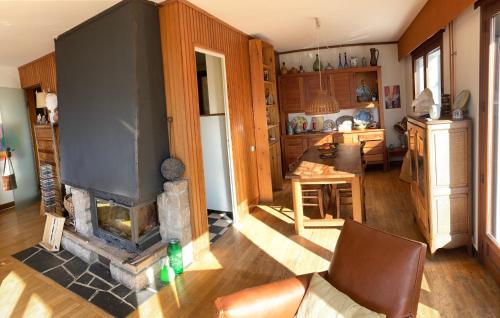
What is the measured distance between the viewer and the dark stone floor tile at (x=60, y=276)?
3518 millimetres

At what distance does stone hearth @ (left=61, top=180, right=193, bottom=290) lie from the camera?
10.8 feet

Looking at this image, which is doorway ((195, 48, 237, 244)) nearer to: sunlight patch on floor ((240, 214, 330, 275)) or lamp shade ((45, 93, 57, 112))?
sunlight patch on floor ((240, 214, 330, 275))

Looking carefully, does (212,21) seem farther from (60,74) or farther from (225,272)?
(225,272)

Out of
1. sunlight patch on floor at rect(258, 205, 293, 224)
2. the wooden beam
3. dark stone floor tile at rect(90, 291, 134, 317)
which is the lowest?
dark stone floor tile at rect(90, 291, 134, 317)

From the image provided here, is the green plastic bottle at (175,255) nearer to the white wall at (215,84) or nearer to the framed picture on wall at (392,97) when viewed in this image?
the white wall at (215,84)

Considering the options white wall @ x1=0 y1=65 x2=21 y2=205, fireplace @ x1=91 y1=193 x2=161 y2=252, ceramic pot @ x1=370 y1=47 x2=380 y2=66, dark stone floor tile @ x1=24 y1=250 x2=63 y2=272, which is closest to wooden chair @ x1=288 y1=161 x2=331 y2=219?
fireplace @ x1=91 y1=193 x2=161 y2=252

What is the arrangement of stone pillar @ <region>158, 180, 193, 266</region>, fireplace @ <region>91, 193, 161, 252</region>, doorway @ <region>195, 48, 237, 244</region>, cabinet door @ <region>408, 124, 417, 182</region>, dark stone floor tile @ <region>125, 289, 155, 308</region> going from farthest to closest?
doorway @ <region>195, 48, 237, 244</region>
cabinet door @ <region>408, 124, 417, 182</region>
stone pillar @ <region>158, 180, 193, 266</region>
fireplace @ <region>91, 193, 161, 252</region>
dark stone floor tile @ <region>125, 289, 155, 308</region>

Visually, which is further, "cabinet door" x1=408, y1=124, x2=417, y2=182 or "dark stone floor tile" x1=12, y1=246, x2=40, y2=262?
"dark stone floor tile" x1=12, y1=246, x2=40, y2=262

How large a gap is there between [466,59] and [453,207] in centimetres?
147

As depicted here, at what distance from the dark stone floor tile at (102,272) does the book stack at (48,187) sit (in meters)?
2.49

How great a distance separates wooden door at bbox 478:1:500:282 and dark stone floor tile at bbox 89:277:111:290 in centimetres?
349

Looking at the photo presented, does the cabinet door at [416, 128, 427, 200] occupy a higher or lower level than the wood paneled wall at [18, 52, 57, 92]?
lower

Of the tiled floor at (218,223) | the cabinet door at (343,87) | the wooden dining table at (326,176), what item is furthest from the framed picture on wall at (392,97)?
the tiled floor at (218,223)

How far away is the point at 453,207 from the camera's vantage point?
3.32 metres
